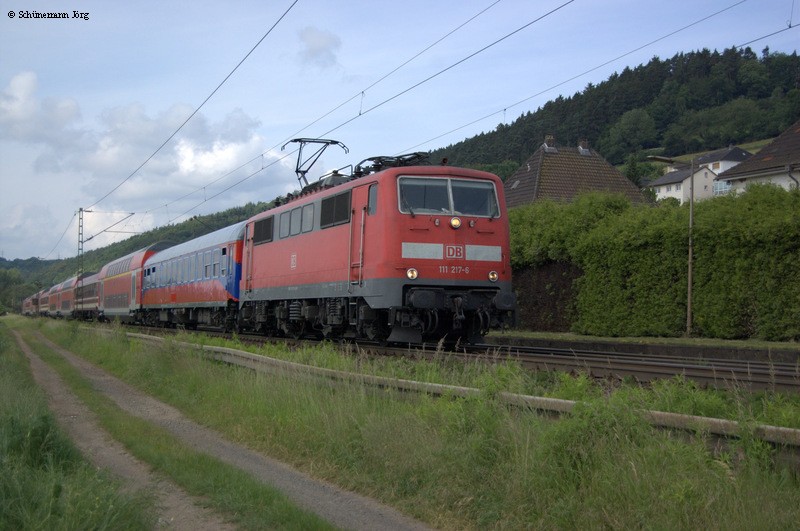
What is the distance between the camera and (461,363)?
10.3 m

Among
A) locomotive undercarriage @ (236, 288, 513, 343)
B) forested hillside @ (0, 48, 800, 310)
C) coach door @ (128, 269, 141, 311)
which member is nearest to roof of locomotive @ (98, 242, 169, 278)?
coach door @ (128, 269, 141, 311)

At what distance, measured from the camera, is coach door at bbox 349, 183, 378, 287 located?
14.5 meters

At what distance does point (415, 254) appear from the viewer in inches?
541

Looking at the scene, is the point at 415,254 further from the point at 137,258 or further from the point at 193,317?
the point at 137,258

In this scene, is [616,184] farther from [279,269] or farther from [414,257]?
[414,257]

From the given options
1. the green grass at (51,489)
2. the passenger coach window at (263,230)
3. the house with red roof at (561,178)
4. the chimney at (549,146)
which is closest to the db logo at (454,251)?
the passenger coach window at (263,230)

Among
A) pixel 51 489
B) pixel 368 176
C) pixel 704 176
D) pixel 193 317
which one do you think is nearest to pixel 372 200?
pixel 368 176

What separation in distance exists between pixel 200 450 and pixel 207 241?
19.5 metres

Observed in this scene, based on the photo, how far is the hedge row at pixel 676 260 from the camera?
18422mm

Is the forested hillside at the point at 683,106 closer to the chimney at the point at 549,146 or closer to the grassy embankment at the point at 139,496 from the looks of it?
the chimney at the point at 549,146

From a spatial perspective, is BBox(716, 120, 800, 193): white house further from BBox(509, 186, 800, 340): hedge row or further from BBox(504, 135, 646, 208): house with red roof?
BBox(509, 186, 800, 340): hedge row

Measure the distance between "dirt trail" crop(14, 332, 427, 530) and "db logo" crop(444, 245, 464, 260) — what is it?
17.3ft

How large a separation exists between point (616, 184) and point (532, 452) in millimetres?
40312

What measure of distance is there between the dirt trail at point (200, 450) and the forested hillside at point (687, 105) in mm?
75375
